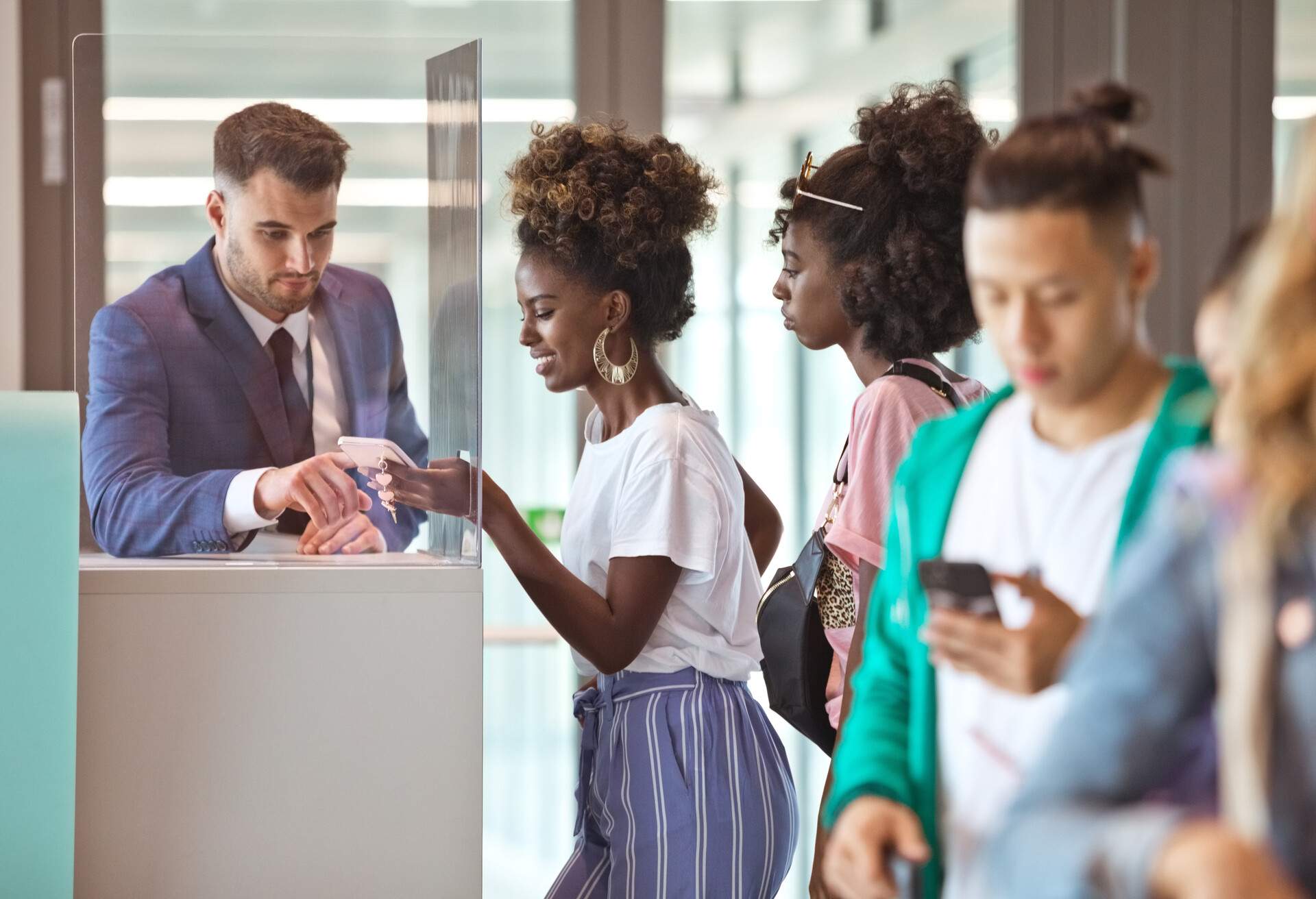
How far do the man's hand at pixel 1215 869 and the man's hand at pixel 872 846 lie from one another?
0.76 ft

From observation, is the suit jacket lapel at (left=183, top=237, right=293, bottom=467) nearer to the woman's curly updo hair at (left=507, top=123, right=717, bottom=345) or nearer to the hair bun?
the woman's curly updo hair at (left=507, top=123, right=717, bottom=345)

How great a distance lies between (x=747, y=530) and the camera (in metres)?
2.28

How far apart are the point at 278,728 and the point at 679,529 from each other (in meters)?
0.58

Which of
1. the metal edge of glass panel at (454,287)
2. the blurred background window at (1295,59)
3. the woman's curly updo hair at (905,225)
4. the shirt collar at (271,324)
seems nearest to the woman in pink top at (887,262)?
the woman's curly updo hair at (905,225)

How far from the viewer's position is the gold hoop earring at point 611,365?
6.20 feet

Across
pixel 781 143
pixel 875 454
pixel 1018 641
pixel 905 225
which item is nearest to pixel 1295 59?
pixel 781 143

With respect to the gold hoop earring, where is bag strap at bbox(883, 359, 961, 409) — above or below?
below

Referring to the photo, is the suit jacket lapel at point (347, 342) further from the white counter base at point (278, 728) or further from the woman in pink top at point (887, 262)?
the woman in pink top at point (887, 262)

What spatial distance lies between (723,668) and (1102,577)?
1.10 metres

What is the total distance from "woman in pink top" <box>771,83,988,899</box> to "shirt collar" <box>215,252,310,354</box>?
2.19 feet

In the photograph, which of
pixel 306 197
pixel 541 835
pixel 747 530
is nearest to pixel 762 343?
pixel 747 530

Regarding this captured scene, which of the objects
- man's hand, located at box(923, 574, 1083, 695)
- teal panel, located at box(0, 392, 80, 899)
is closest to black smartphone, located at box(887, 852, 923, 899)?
man's hand, located at box(923, 574, 1083, 695)

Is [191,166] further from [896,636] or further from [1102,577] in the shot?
[1102,577]

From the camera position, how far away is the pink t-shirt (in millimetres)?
1551
